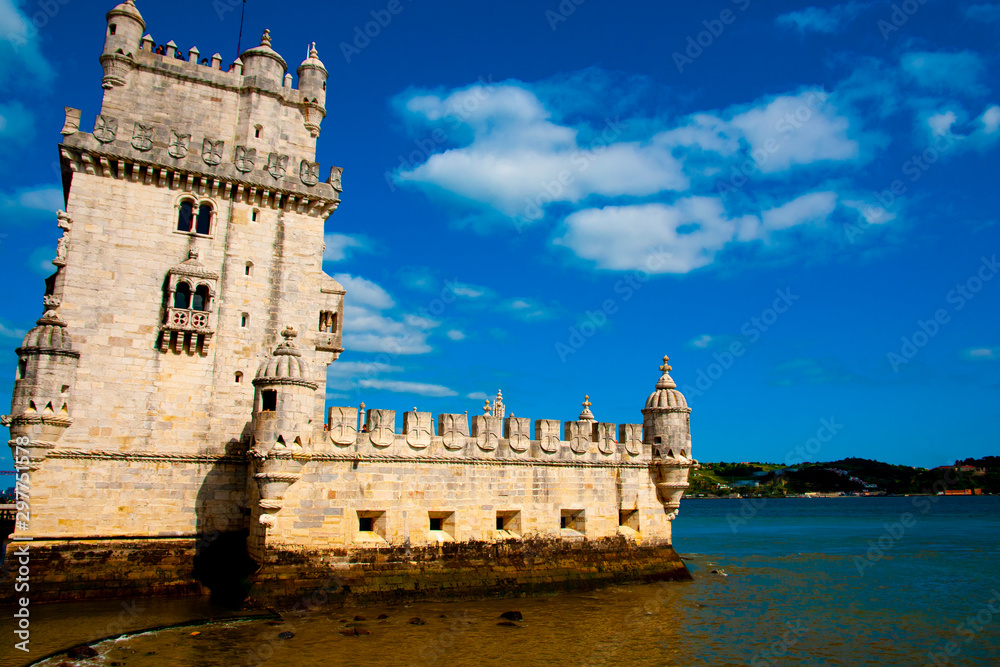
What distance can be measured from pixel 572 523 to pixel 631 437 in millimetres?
3569

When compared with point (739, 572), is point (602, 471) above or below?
above

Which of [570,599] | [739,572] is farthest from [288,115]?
[739,572]

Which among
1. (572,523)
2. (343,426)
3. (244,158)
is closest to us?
(343,426)

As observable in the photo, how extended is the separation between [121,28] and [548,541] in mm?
21064

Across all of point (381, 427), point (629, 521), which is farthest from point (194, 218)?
point (629, 521)

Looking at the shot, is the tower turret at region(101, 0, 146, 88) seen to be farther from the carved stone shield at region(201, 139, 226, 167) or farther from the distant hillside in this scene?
the distant hillside

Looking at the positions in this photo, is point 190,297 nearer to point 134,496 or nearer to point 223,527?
point 134,496

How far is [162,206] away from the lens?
64.0 feet

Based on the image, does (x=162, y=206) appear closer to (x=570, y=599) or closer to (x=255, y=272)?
(x=255, y=272)

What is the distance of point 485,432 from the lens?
1959cm

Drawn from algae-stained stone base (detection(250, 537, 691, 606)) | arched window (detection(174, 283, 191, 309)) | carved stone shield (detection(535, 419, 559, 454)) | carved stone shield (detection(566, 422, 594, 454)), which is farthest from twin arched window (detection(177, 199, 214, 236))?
carved stone shield (detection(566, 422, 594, 454))

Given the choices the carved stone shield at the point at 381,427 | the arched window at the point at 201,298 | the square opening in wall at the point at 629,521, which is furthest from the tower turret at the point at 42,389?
the square opening in wall at the point at 629,521

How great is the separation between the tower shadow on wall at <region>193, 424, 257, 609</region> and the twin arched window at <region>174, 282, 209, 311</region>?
423cm

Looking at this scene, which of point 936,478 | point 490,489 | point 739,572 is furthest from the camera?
point 936,478
